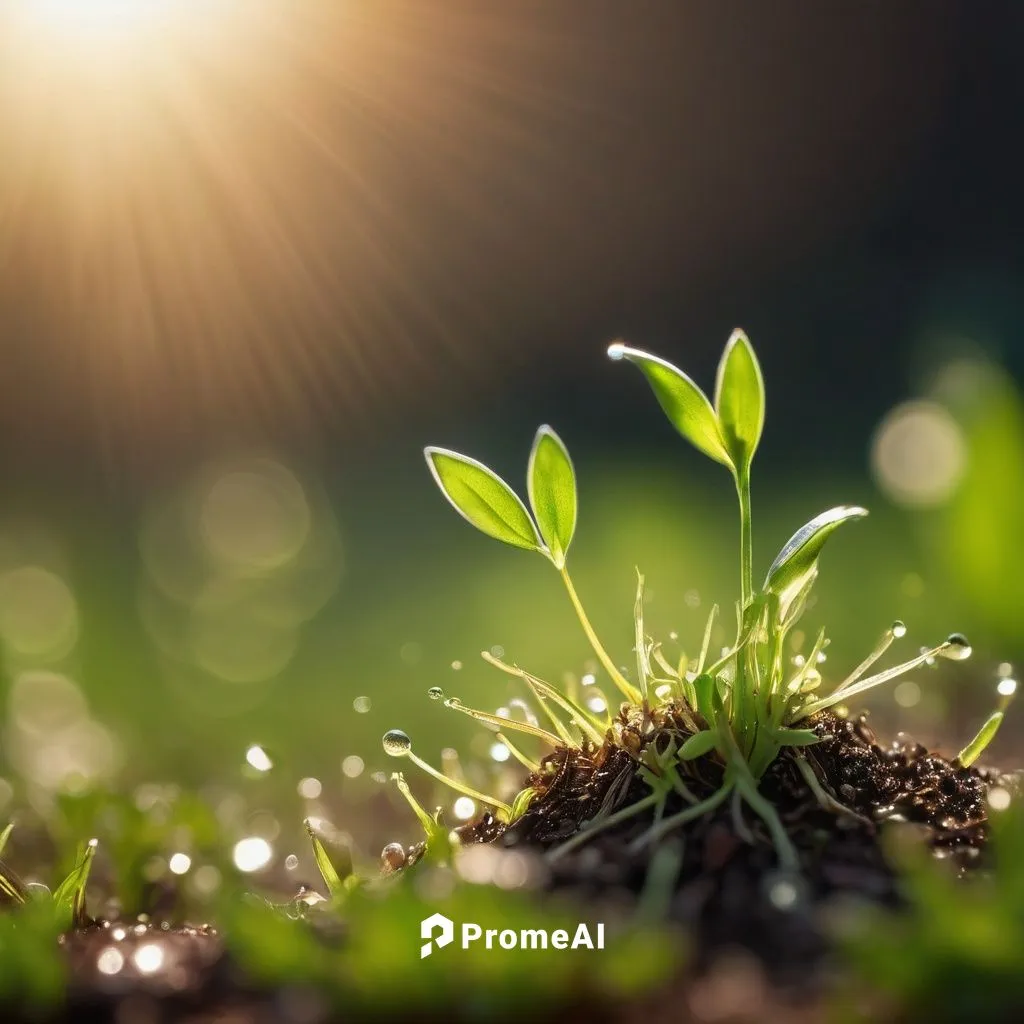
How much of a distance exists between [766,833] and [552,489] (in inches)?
15.8

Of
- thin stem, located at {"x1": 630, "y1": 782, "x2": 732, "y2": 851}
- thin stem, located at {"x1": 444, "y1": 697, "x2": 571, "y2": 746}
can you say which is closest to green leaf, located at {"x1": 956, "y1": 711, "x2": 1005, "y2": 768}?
thin stem, located at {"x1": 630, "y1": 782, "x2": 732, "y2": 851}

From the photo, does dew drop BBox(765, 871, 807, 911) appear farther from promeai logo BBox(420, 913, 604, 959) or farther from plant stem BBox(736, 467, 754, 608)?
plant stem BBox(736, 467, 754, 608)

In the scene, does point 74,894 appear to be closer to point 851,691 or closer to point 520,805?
point 520,805

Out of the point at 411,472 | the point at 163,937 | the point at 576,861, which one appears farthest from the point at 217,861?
the point at 411,472

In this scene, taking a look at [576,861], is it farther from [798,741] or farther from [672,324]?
[672,324]

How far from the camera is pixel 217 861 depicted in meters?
1.29

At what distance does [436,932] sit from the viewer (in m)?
0.65

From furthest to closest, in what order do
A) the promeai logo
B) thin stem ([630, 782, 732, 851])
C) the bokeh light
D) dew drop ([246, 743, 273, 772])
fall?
1. the bokeh light
2. dew drop ([246, 743, 273, 772])
3. thin stem ([630, 782, 732, 851])
4. the promeai logo

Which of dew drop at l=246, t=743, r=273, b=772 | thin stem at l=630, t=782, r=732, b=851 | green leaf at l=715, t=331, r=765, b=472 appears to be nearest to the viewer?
thin stem at l=630, t=782, r=732, b=851

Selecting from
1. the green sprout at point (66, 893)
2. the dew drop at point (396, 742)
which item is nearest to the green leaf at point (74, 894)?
the green sprout at point (66, 893)

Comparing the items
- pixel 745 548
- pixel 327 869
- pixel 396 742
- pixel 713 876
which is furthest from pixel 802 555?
pixel 327 869

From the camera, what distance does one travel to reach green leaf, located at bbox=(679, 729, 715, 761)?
93cm

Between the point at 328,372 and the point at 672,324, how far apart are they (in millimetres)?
2077

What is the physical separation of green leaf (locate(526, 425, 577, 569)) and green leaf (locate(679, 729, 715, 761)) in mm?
241
